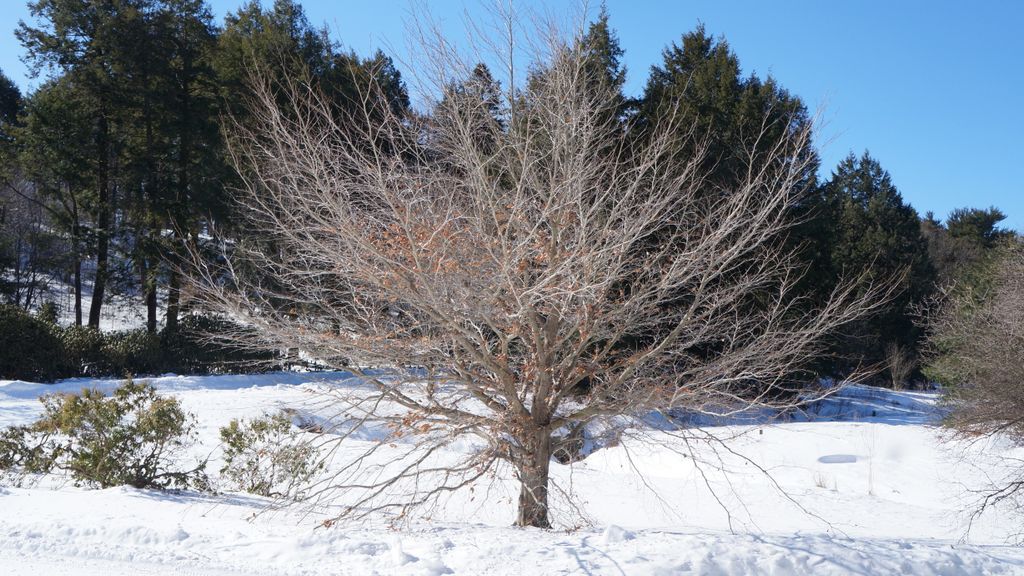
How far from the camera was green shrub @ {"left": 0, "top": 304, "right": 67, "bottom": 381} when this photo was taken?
16297 mm

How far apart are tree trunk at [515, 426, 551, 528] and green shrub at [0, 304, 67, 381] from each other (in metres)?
14.7

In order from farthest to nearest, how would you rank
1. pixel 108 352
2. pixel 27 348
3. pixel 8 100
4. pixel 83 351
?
pixel 8 100
pixel 108 352
pixel 83 351
pixel 27 348

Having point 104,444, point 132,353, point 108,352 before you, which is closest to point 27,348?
point 108,352

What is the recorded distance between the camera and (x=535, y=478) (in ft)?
22.5

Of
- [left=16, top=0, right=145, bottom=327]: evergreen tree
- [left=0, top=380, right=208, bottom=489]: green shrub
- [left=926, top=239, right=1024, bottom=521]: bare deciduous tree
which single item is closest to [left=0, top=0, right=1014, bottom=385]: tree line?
[left=16, top=0, right=145, bottom=327]: evergreen tree

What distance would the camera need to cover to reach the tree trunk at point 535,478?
684cm

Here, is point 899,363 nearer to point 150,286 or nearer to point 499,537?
point 499,537

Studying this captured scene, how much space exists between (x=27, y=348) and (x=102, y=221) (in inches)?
232

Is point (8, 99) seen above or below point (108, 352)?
above

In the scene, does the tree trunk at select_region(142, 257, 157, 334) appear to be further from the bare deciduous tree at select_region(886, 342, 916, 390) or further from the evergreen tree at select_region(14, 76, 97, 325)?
the bare deciduous tree at select_region(886, 342, 916, 390)

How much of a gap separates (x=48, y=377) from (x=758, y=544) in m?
17.1

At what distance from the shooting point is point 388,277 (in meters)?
6.37

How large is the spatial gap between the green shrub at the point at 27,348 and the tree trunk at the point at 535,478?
48.1 ft

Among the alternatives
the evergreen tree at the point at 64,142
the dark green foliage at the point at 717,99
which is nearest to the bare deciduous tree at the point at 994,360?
the dark green foliage at the point at 717,99
